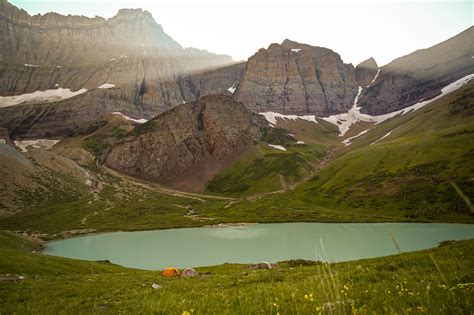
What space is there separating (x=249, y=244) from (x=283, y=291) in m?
96.1

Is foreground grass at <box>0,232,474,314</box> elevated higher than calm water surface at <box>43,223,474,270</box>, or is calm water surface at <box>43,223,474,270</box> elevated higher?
foreground grass at <box>0,232,474,314</box>

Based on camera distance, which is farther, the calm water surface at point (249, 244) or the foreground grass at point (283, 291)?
the calm water surface at point (249, 244)

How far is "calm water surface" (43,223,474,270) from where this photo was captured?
85.2 metres

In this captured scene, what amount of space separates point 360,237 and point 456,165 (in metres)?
117

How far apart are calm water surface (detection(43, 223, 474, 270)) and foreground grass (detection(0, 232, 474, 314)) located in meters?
43.8

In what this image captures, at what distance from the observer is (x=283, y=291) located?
12.7 metres

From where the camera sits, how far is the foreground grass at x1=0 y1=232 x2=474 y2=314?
7489mm

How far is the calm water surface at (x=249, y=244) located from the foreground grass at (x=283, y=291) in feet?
144

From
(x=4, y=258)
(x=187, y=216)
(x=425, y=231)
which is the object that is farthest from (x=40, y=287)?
(x=187, y=216)

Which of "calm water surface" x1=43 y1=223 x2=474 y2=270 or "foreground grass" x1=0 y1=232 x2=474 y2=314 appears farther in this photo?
"calm water surface" x1=43 y1=223 x2=474 y2=270

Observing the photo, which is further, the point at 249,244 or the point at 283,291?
the point at 249,244

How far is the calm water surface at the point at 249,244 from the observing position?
85.2 metres

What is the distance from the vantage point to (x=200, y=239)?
4729 inches

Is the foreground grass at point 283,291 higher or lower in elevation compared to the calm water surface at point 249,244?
higher
